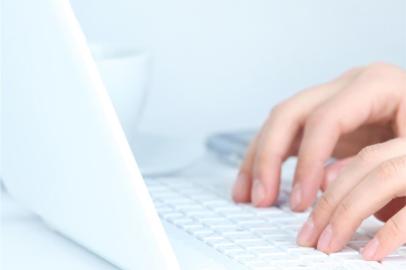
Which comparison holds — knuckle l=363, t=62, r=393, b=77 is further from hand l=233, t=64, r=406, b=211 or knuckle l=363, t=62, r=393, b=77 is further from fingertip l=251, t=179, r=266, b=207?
fingertip l=251, t=179, r=266, b=207

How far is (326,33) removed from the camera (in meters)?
1.41

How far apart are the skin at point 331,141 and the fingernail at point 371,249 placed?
5cm

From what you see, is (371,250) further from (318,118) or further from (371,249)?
(318,118)

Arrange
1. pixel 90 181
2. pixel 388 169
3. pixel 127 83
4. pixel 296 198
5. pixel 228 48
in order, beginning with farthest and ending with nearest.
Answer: pixel 228 48, pixel 127 83, pixel 296 198, pixel 388 169, pixel 90 181

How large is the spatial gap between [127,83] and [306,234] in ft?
1.01

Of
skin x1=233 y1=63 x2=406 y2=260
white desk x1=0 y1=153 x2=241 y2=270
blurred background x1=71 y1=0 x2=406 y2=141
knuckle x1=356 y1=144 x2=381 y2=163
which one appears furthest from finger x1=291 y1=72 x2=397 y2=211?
blurred background x1=71 y1=0 x2=406 y2=141

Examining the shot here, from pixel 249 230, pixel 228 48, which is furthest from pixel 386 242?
pixel 228 48

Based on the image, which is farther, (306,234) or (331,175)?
(331,175)

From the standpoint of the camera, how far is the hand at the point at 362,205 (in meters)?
0.66

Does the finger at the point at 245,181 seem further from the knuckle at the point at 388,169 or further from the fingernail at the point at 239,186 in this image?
the knuckle at the point at 388,169

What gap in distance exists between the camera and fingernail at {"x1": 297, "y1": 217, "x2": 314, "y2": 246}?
0.69 metres

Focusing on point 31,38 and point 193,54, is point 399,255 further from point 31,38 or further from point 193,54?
point 193,54

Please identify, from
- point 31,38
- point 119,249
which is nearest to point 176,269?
point 119,249

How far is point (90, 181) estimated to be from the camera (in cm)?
60
